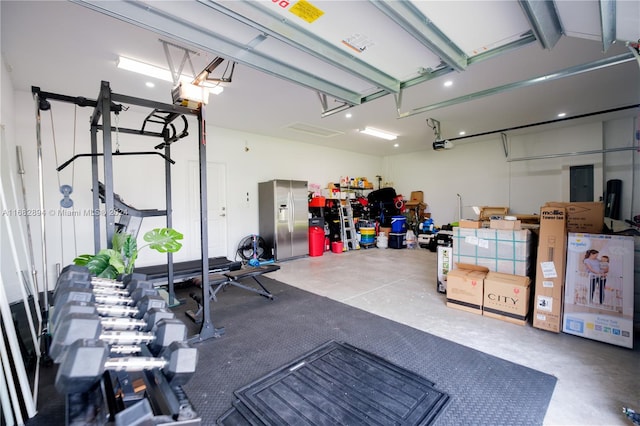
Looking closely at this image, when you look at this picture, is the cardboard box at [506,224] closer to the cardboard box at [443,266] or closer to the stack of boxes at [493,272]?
the stack of boxes at [493,272]

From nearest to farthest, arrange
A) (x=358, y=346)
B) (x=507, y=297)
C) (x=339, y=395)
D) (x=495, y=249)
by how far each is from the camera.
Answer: (x=339, y=395)
(x=358, y=346)
(x=507, y=297)
(x=495, y=249)

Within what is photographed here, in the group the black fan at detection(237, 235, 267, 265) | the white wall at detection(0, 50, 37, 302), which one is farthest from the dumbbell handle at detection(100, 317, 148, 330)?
the black fan at detection(237, 235, 267, 265)

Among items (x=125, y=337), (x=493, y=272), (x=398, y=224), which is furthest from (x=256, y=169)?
(x=125, y=337)

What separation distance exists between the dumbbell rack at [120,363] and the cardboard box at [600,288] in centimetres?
339

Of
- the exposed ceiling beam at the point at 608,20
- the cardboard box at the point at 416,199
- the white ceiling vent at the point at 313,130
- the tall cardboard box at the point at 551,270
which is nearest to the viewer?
the exposed ceiling beam at the point at 608,20

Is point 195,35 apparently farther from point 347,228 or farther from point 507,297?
point 347,228

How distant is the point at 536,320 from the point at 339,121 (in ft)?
13.7

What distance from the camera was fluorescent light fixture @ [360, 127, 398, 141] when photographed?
585 centimetres

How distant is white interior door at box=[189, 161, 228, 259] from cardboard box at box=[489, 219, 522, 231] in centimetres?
476

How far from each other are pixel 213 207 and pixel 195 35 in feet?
13.3

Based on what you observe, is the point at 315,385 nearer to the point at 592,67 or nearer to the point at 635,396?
the point at 635,396

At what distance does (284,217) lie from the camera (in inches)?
241

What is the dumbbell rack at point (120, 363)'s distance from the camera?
62 centimetres

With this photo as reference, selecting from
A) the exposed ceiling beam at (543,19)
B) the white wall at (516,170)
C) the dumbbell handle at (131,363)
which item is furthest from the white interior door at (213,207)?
the white wall at (516,170)
